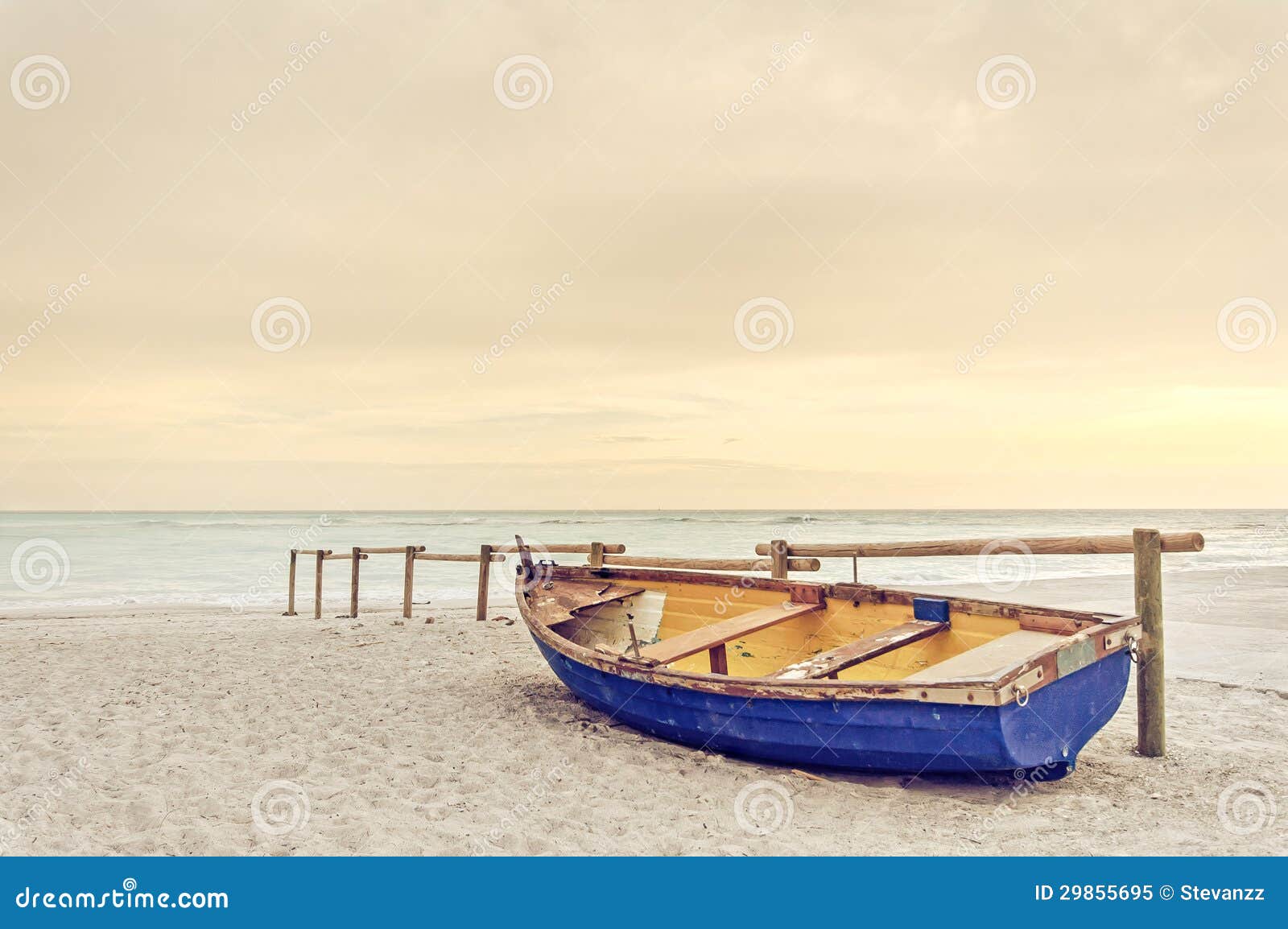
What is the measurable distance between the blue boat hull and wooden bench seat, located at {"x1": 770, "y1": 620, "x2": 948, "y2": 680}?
292 mm

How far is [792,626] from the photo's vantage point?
5.89 m

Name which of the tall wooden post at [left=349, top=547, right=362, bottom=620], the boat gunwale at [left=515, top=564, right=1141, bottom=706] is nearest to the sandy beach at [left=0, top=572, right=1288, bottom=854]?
the boat gunwale at [left=515, top=564, right=1141, bottom=706]

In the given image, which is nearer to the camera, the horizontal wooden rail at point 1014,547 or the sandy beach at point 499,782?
the sandy beach at point 499,782

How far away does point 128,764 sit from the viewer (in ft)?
15.0

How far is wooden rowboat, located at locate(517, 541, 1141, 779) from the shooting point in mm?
3717

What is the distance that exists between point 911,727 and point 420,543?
3520 cm

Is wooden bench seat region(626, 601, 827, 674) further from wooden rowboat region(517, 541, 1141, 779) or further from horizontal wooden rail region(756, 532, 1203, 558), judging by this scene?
horizontal wooden rail region(756, 532, 1203, 558)

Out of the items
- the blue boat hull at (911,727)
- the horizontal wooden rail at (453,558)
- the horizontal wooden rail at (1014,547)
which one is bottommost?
the blue boat hull at (911,727)

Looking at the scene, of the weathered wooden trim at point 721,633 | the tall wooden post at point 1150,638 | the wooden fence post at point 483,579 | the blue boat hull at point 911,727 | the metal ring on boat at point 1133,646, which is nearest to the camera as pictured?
the blue boat hull at point 911,727

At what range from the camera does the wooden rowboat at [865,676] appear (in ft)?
12.2

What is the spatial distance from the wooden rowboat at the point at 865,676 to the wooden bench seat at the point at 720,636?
16 millimetres

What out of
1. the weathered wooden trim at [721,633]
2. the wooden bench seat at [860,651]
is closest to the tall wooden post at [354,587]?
the weathered wooden trim at [721,633]

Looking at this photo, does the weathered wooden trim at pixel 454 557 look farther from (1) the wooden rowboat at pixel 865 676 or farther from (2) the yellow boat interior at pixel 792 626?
(1) the wooden rowboat at pixel 865 676

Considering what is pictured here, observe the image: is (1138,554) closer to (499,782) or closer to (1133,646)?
(1133,646)
